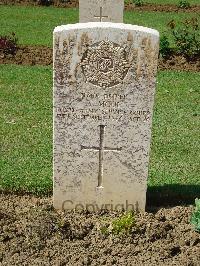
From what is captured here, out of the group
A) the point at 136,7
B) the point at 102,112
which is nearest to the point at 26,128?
the point at 102,112

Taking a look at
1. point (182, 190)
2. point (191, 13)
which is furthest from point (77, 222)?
point (191, 13)

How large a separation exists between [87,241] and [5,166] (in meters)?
2.09

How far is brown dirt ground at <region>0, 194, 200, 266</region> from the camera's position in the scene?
4801 mm

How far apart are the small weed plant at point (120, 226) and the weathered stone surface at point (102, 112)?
40 centimetres

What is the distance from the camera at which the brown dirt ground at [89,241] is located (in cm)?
480

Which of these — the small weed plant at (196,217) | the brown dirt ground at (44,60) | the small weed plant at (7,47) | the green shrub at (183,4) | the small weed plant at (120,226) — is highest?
the green shrub at (183,4)

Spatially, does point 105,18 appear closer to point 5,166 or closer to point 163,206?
point 5,166

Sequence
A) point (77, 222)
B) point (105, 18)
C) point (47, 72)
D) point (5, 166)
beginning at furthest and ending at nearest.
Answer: point (105, 18)
point (47, 72)
point (5, 166)
point (77, 222)

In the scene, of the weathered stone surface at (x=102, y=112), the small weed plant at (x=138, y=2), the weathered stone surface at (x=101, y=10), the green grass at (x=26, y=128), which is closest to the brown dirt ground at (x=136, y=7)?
the small weed plant at (x=138, y=2)

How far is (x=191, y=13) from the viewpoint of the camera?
1838cm

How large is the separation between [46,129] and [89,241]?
3186 millimetres

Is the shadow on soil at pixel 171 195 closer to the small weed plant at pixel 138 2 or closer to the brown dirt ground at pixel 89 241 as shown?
the brown dirt ground at pixel 89 241

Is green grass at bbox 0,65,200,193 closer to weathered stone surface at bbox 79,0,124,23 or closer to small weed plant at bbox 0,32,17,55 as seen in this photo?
small weed plant at bbox 0,32,17,55

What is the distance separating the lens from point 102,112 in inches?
198
